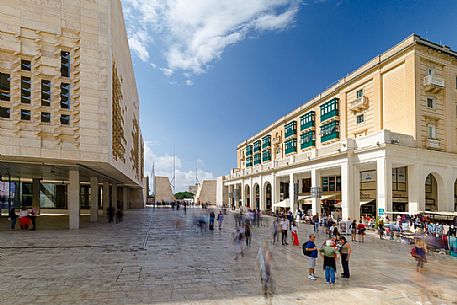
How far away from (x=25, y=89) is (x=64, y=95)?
2.21m

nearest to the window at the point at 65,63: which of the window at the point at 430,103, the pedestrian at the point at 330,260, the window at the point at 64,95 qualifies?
the window at the point at 64,95

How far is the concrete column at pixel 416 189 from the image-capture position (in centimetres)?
2259

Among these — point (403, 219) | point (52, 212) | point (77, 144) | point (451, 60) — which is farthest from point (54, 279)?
point (52, 212)

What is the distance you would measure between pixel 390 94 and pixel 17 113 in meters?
29.6

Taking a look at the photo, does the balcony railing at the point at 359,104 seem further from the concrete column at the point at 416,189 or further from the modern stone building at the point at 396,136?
the concrete column at the point at 416,189

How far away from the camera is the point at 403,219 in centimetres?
2106

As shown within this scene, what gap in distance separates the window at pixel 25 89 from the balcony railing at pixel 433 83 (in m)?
30.5

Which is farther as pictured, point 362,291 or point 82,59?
point 82,59

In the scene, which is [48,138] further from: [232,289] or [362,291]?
[362,291]

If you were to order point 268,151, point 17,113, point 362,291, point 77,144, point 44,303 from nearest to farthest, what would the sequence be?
point 44,303
point 362,291
point 17,113
point 77,144
point 268,151

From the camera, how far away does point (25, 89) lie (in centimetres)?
1830

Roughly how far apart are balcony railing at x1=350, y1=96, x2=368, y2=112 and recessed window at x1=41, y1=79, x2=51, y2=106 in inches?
1076

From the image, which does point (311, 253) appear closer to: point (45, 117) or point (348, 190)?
point (348, 190)

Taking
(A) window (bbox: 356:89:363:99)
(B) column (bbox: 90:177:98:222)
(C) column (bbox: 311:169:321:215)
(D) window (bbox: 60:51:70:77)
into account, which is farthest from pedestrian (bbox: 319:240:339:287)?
(B) column (bbox: 90:177:98:222)
